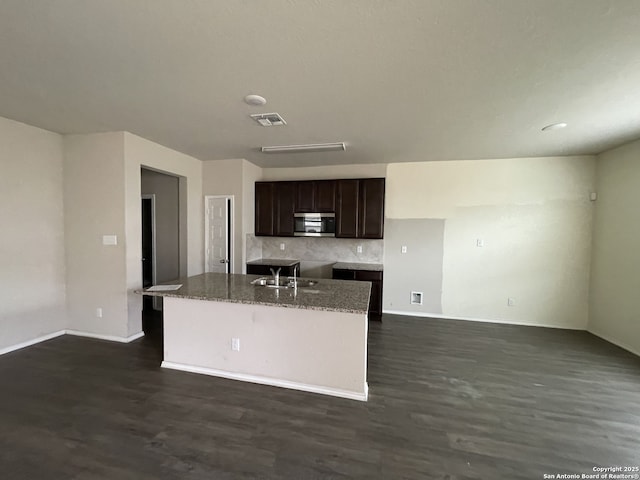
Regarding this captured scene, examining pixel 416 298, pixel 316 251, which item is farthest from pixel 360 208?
pixel 416 298

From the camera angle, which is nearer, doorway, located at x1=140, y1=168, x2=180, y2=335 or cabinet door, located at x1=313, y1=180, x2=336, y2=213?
doorway, located at x1=140, y1=168, x2=180, y2=335

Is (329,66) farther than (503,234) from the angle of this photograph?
No

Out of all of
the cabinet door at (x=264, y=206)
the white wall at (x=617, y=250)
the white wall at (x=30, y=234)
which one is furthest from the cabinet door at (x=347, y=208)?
the white wall at (x=30, y=234)

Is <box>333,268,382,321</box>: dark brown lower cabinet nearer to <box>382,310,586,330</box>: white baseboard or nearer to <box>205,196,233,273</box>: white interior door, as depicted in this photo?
<box>382,310,586,330</box>: white baseboard

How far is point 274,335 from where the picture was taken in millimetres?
2611

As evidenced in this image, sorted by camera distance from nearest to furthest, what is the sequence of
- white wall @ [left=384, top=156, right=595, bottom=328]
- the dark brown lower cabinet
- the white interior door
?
white wall @ [left=384, top=156, right=595, bottom=328], the dark brown lower cabinet, the white interior door

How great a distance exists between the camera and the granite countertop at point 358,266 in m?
4.55

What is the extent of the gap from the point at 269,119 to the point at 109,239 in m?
2.58

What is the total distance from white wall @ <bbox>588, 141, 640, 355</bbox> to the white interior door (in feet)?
18.4

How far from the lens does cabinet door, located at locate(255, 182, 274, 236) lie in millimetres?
4988

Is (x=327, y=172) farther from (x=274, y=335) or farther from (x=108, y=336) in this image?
(x=108, y=336)

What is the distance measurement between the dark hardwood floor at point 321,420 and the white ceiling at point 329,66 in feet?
8.63

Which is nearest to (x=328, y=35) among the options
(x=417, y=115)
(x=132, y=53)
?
(x=132, y=53)

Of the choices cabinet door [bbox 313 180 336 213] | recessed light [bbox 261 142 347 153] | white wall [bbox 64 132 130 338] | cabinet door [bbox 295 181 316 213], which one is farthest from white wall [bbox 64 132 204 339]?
cabinet door [bbox 313 180 336 213]
